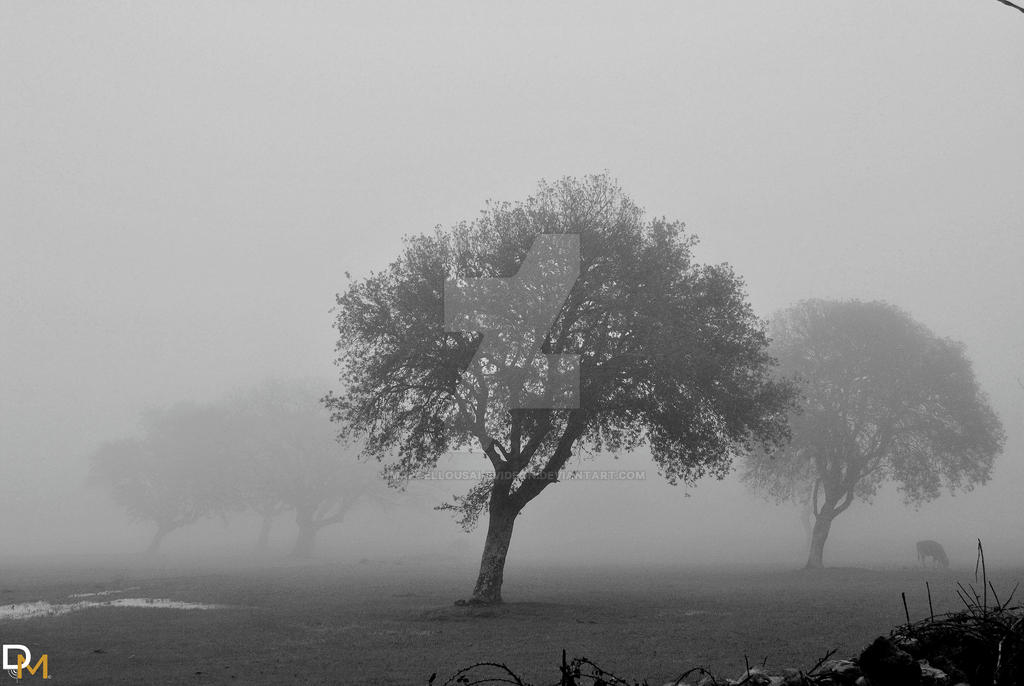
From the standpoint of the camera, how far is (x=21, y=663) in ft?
Result: 55.4

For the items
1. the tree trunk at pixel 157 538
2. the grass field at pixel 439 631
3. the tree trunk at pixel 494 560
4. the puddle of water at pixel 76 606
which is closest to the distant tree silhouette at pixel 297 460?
the tree trunk at pixel 157 538

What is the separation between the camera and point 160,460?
10100cm

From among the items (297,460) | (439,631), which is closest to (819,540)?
(439,631)

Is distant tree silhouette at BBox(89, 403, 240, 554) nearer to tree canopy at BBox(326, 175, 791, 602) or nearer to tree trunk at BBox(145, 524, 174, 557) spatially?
tree trunk at BBox(145, 524, 174, 557)

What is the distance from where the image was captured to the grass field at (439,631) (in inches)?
617

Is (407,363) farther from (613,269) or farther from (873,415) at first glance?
(873,415)

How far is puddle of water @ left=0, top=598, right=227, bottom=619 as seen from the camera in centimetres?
2715

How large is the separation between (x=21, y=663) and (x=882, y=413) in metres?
53.3

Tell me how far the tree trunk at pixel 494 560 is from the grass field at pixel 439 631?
1.13 m

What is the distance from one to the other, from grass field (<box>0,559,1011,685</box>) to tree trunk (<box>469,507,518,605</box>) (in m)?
1.13

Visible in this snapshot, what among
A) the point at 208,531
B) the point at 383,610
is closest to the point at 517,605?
the point at 383,610

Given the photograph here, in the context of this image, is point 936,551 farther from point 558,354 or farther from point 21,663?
point 21,663

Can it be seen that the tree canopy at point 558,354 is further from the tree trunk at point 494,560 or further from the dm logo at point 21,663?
the dm logo at point 21,663

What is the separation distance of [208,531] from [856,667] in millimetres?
186475
